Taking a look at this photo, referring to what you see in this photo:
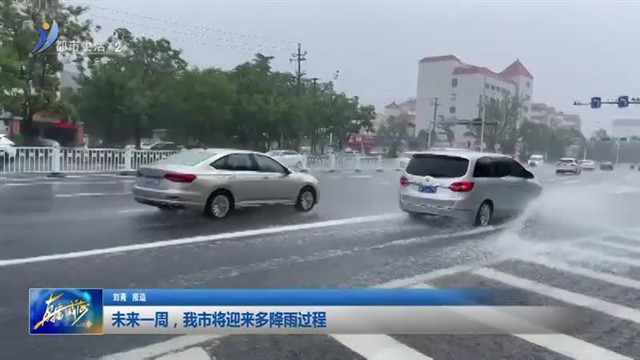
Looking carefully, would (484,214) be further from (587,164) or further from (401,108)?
(401,108)

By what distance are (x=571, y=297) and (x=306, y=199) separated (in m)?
4.78

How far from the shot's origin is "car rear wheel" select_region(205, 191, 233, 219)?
26.0 feet

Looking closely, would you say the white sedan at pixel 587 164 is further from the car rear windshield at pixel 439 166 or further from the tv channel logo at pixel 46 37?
the tv channel logo at pixel 46 37

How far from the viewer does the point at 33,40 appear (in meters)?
18.3

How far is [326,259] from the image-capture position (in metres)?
6.03

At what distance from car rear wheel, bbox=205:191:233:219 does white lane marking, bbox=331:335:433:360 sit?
4.86m

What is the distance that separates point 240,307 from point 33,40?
19.0 metres

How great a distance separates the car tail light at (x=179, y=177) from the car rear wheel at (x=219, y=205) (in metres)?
0.46

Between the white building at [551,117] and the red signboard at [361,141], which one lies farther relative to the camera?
the red signboard at [361,141]

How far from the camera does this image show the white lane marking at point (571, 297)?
4.44 m

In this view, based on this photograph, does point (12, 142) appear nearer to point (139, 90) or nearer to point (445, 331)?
point (139, 90)

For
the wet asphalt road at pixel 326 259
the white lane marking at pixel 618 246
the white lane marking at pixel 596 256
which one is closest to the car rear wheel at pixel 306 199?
the wet asphalt road at pixel 326 259

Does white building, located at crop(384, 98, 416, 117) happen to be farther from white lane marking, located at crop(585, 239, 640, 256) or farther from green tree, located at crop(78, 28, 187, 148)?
white lane marking, located at crop(585, 239, 640, 256)

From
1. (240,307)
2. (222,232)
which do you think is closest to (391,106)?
(240,307)
